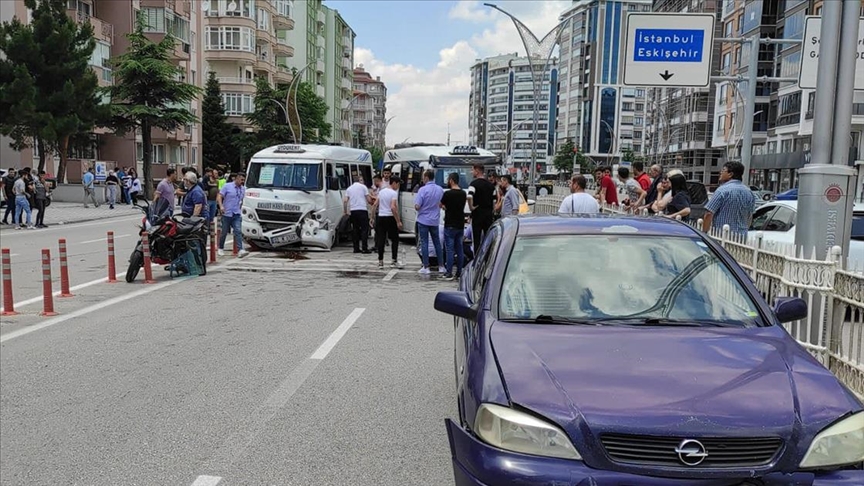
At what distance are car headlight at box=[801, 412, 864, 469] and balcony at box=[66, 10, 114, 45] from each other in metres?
47.7

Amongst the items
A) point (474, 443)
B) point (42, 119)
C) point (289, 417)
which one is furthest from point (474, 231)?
point (42, 119)

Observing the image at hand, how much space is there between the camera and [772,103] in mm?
65188

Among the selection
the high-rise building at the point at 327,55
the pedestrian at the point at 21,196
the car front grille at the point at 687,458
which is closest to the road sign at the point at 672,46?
the car front grille at the point at 687,458

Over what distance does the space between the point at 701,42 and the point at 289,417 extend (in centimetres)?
1191

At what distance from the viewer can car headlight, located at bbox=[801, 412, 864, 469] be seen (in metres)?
3.10

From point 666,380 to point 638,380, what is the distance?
0.42 feet

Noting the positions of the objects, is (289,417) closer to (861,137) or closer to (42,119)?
(42,119)

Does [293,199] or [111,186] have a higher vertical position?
[293,199]

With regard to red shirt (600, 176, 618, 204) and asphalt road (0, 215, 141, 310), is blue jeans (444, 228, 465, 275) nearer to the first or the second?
red shirt (600, 176, 618, 204)

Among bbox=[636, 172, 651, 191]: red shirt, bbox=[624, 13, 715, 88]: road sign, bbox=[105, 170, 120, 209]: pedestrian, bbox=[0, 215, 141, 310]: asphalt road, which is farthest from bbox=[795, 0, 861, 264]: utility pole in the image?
bbox=[105, 170, 120, 209]: pedestrian

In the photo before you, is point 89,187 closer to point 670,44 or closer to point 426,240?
point 426,240

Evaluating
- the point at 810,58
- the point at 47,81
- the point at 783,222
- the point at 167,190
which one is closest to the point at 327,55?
the point at 47,81

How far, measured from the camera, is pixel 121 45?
49.2 m

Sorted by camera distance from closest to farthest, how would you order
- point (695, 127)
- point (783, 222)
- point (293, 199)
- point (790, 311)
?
point (790, 311)
point (783, 222)
point (293, 199)
point (695, 127)
